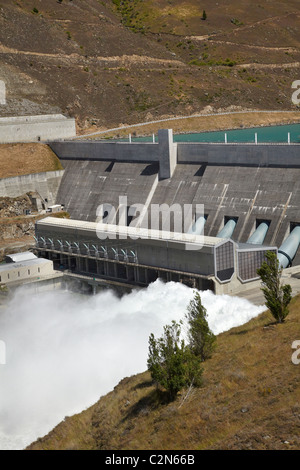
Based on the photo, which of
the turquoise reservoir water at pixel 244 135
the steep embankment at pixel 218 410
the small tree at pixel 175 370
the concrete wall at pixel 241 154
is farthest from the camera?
the turquoise reservoir water at pixel 244 135

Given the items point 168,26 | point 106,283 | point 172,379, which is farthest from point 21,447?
point 168,26

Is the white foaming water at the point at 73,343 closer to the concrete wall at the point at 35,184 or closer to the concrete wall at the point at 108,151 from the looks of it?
the concrete wall at the point at 108,151

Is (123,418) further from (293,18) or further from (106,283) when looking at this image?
(293,18)

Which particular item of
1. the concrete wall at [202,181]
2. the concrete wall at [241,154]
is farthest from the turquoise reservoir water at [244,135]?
the concrete wall at [241,154]

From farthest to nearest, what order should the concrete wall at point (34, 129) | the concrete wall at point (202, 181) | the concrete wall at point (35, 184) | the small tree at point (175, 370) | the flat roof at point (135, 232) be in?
1. the concrete wall at point (34, 129)
2. the concrete wall at point (35, 184)
3. the concrete wall at point (202, 181)
4. the flat roof at point (135, 232)
5. the small tree at point (175, 370)

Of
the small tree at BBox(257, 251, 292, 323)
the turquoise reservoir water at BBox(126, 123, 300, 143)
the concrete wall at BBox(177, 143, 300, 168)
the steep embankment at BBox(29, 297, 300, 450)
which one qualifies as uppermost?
the turquoise reservoir water at BBox(126, 123, 300, 143)

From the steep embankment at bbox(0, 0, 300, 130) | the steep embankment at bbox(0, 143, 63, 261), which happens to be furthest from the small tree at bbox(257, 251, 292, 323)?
the steep embankment at bbox(0, 0, 300, 130)

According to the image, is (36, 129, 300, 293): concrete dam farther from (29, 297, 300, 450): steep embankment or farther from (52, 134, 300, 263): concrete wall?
(29, 297, 300, 450): steep embankment
